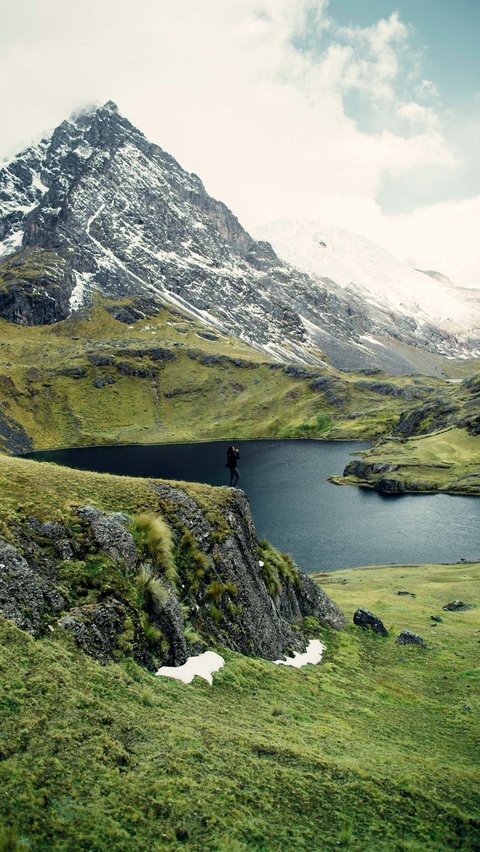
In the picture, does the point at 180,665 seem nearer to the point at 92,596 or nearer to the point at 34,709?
the point at 92,596

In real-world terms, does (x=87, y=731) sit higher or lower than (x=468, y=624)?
higher

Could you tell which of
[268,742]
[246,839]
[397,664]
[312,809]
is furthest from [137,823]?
[397,664]

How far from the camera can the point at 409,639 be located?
3584cm

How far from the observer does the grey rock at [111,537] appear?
66.0 ft

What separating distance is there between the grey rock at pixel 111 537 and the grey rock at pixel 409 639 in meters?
23.4

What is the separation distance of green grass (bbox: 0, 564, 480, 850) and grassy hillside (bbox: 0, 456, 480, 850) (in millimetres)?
40

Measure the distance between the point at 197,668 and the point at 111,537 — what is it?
599cm

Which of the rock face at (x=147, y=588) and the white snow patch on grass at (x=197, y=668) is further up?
the rock face at (x=147, y=588)

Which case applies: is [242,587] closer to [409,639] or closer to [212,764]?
[212,764]

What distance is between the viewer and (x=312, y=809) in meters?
12.7

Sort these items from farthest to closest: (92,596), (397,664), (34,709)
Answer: (397,664) < (92,596) < (34,709)

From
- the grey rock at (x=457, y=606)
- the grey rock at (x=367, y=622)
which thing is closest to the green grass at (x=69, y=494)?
the grey rock at (x=367, y=622)

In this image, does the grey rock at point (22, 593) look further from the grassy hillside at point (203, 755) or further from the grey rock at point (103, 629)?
the grey rock at point (103, 629)

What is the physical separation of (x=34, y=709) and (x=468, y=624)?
42687mm
